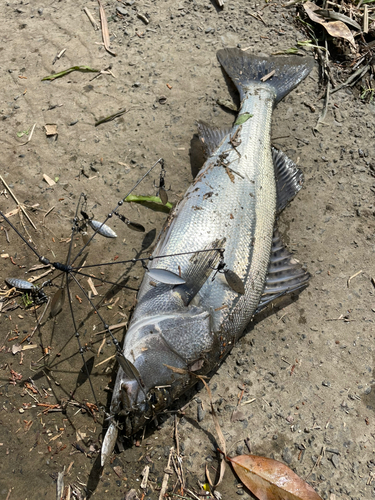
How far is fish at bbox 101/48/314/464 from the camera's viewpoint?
9.86 ft

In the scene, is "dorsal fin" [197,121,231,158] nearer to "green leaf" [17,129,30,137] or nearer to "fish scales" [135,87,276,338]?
"fish scales" [135,87,276,338]

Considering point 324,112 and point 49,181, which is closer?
point 49,181

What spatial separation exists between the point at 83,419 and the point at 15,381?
0.72 m

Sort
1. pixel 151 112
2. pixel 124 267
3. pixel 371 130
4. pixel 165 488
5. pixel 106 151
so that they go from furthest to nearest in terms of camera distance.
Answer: pixel 371 130 → pixel 151 112 → pixel 106 151 → pixel 124 267 → pixel 165 488

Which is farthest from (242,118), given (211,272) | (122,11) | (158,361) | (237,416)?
(237,416)

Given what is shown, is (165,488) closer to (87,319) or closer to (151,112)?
(87,319)

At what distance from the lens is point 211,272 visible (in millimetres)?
3410

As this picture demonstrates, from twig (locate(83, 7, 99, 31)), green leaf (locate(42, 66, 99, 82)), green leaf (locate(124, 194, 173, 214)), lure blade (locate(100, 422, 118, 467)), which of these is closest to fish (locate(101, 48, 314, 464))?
lure blade (locate(100, 422, 118, 467))

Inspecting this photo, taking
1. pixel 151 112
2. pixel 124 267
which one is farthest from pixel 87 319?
pixel 151 112

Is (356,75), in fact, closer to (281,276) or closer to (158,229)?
(281,276)

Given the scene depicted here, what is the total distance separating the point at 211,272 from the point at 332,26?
494 cm

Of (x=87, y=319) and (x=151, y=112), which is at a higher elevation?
(x=151, y=112)

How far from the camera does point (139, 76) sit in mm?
4996

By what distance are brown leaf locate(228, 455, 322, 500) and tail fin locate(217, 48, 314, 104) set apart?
4.40m
